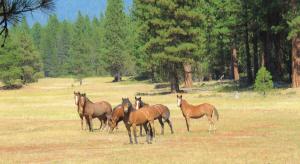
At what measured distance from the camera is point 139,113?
23016mm

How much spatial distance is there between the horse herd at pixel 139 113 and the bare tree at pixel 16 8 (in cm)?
1046

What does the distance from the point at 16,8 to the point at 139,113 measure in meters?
11.1

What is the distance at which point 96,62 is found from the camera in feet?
591

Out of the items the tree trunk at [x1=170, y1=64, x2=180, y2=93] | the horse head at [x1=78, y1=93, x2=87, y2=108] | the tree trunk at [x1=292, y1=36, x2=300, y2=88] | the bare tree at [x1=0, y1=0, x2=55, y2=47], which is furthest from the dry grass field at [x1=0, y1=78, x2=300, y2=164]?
the tree trunk at [x1=170, y1=64, x2=180, y2=93]

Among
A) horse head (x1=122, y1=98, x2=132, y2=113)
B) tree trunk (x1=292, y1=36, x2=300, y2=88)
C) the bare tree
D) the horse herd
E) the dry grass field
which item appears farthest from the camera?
tree trunk (x1=292, y1=36, x2=300, y2=88)

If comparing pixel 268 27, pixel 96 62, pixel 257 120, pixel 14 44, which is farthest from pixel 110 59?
pixel 257 120

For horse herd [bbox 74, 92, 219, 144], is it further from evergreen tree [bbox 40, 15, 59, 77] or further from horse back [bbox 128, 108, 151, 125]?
evergreen tree [bbox 40, 15, 59, 77]

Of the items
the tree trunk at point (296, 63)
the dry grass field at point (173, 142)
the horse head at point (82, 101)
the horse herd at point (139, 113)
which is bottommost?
the dry grass field at point (173, 142)

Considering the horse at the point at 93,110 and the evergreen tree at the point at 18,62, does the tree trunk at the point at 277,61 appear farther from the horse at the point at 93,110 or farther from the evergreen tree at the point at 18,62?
the evergreen tree at the point at 18,62

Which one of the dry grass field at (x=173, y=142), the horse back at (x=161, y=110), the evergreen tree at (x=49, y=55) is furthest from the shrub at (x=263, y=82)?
the evergreen tree at (x=49, y=55)

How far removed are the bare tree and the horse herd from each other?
10.5 m

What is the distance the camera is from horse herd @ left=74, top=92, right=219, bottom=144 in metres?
23.0

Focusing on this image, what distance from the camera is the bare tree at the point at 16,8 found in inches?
488

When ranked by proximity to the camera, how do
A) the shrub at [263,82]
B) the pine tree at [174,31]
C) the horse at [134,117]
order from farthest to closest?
1. the pine tree at [174,31]
2. the shrub at [263,82]
3. the horse at [134,117]
